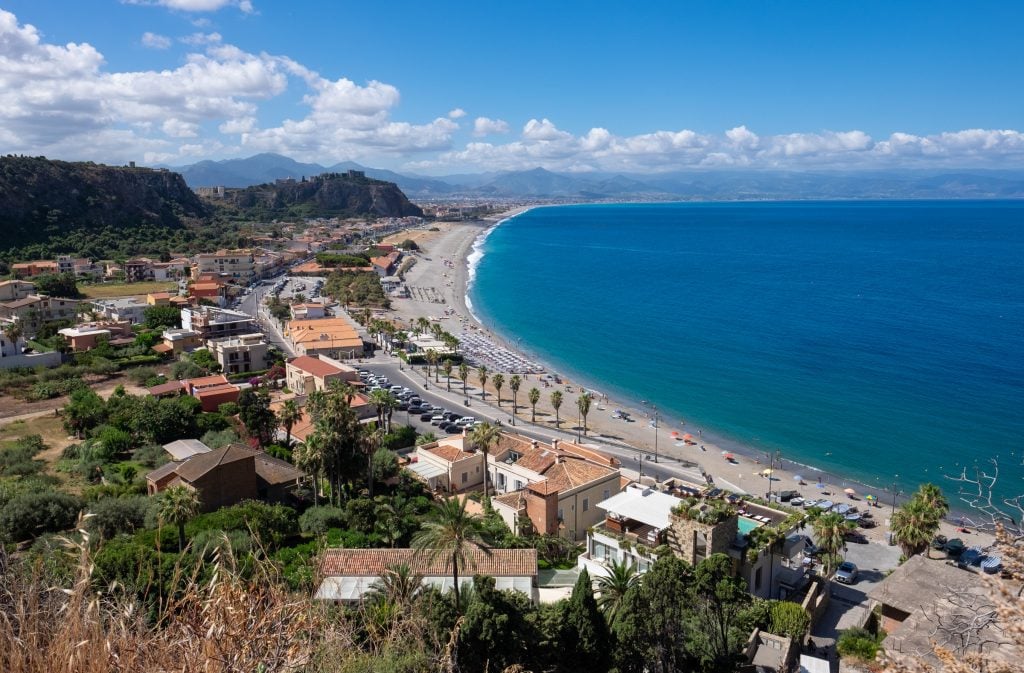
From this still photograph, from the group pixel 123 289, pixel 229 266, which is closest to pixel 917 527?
pixel 123 289

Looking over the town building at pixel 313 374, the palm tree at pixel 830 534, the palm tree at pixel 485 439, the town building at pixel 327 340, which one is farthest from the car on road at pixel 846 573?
the town building at pixel 327 340

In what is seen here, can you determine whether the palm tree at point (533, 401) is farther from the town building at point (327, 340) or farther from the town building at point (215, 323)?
the town building at point (215, 323)

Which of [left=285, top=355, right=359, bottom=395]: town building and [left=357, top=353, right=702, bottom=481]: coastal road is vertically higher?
[left=285, top=355, right=359, bottom=395]: town building

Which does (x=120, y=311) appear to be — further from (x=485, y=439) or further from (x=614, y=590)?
(x=614, y=590)

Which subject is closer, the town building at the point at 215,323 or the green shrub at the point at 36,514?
the green shrub at the point at 36,514

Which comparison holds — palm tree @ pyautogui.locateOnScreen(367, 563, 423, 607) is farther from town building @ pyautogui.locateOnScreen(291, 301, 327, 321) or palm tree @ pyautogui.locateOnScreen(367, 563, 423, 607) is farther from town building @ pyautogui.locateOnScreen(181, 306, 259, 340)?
town building @ pyautogui.locateOnScreen(291, 301, 327, 321)

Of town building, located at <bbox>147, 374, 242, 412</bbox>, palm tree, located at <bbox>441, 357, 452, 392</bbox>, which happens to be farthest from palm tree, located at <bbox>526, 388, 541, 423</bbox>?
town building, located at <bbox>147, 374, 242, 412</bbox>

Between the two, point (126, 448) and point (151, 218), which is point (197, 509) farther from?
point (151, 218)
